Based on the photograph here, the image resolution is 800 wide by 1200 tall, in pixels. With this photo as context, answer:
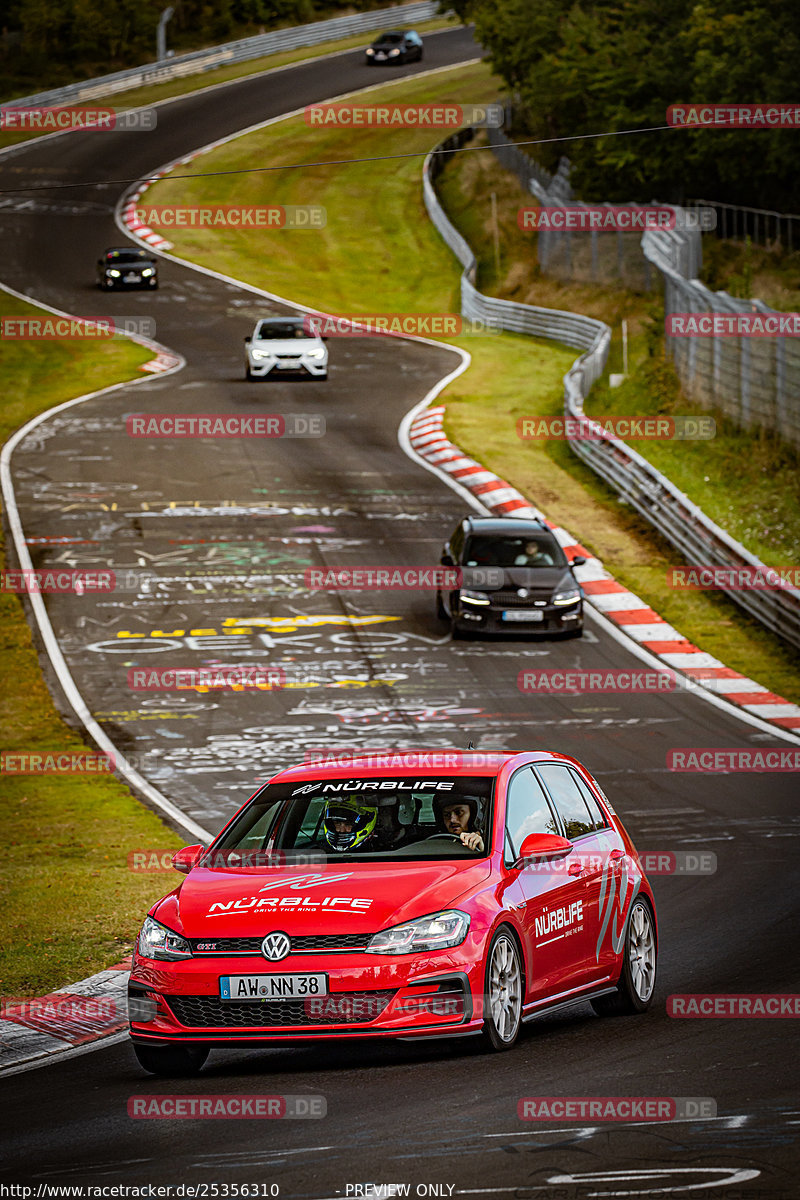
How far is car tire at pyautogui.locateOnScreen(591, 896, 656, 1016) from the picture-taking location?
10.0 metres

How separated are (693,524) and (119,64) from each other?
74.9m

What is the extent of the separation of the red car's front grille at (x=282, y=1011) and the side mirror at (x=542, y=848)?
111 centimetres

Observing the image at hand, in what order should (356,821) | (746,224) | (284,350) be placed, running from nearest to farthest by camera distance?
(356,821), (284,350), (746,224)

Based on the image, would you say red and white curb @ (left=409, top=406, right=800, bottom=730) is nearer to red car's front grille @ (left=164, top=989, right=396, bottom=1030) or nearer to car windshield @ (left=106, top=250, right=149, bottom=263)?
red car's front grille @ (left=164, top=989, right=396, bottom=1030)

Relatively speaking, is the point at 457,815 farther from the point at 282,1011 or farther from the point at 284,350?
the point at 284,350

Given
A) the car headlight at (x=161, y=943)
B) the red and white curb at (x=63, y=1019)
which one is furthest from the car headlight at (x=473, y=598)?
the car headlight at (x=161, y=943)

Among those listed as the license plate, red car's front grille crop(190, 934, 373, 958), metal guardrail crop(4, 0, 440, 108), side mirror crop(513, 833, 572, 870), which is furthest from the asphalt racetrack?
metal guardrail crop(4, 0, 440, 108)

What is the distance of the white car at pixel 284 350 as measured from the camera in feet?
141

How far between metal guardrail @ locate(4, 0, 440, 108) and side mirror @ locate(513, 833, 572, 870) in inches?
2931

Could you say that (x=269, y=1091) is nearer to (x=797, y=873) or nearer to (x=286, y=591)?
(x=797, y=873)

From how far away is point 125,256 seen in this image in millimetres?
55375

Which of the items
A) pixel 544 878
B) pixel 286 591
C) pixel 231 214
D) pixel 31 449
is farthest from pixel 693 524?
pixel 231 214

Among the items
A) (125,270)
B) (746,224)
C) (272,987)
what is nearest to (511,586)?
(272,987)

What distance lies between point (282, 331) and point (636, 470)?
1408 centimetres
